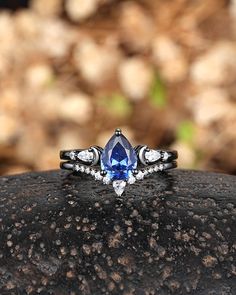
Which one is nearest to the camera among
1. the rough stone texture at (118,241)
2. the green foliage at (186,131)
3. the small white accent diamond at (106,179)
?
the rough stone texture at (118,241)

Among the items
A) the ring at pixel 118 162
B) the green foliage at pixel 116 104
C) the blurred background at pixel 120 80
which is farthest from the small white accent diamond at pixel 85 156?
the green foliage at pixel 116 104

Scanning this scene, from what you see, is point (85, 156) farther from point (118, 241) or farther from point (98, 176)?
point (118, 241)

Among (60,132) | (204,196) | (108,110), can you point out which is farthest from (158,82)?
(204,196)

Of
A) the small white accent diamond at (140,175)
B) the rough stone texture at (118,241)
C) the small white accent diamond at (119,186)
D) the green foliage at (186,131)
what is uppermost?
the green foliage at (186,131)

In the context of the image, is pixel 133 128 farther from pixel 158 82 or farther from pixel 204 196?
pixel 204 196

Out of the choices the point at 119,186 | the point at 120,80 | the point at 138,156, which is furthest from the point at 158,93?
the point at 119,186

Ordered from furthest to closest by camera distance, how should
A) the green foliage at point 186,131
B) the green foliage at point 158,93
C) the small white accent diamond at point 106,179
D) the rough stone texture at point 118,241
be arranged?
the green foliage at point 158,93, the green foliage at point 186,131, the small white accent diamond at point 106,179, the rough stone texture at point 118,241

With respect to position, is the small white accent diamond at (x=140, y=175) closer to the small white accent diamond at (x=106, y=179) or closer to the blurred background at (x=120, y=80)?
the small white accent diamond at (x=106, y=179)
